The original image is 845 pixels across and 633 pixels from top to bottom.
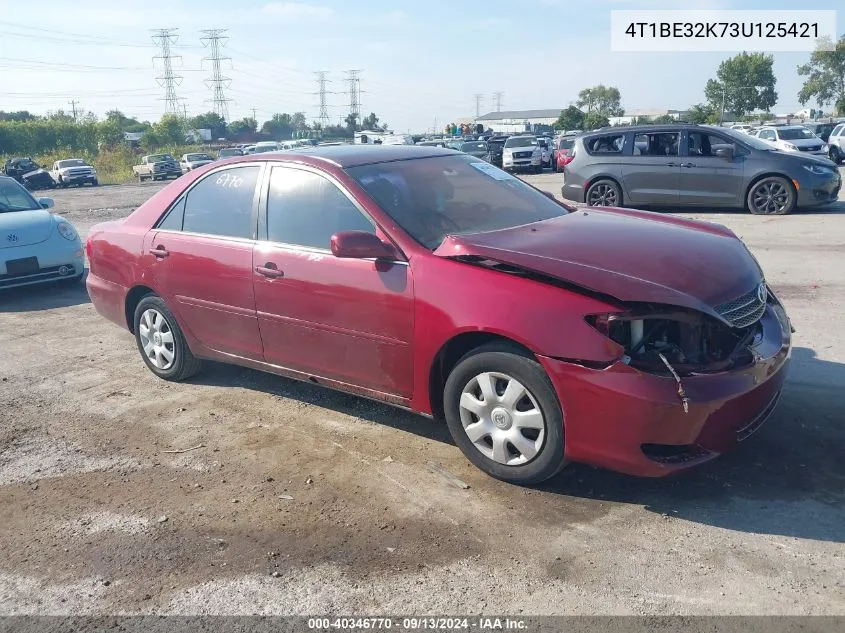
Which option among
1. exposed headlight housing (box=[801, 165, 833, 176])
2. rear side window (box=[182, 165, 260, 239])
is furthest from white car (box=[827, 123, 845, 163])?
rear side window (box=[182, 165, 260, 239])

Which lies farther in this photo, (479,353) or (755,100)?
(755,100)

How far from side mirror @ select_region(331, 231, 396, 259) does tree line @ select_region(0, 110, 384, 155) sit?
214 feet

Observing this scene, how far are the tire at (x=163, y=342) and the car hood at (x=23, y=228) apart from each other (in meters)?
4.08

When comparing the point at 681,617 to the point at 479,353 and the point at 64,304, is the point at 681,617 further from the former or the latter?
the point at 64,304

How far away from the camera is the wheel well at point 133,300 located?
5.82m

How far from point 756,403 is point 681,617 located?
1241 mm

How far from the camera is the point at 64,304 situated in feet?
29.3

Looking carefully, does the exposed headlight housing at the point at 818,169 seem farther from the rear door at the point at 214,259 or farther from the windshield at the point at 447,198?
the rear door at the point at 214,259

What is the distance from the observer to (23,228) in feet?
30.1

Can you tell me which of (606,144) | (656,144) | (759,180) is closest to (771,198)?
(759,180)

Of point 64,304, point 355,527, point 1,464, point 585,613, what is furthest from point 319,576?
point 64,304

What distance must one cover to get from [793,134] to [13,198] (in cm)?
2559

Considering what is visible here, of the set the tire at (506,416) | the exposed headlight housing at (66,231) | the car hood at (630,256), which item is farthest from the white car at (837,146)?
the tire at (506,416)

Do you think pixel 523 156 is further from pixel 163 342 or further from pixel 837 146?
pixel 163 342
